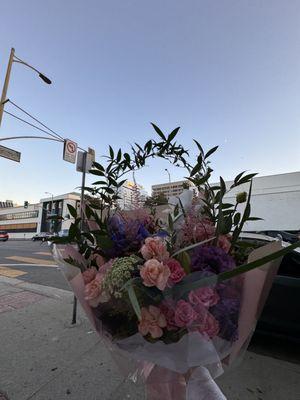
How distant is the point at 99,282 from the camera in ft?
3.47

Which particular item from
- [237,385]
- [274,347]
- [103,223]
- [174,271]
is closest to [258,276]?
[174,271]

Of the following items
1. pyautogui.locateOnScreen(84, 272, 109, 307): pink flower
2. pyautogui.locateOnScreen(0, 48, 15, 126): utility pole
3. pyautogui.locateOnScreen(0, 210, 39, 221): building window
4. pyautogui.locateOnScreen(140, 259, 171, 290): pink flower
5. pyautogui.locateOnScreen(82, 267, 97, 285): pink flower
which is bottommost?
pyautogui.locateOnScreen(84, 272, 109, 307): pink flower

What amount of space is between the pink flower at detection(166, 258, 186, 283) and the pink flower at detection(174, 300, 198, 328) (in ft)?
0.31

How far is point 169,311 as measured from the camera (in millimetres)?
1008

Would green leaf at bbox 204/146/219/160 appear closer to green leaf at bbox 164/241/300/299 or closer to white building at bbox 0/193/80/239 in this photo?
green leaf at bbox 164/241/300/299

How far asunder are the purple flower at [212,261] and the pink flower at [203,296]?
0.08 m

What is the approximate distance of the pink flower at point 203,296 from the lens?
0.96 m

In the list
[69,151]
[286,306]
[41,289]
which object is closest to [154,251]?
[286,306]

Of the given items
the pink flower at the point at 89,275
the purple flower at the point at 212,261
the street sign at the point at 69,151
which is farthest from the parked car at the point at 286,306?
the street sign at the point at 69,151

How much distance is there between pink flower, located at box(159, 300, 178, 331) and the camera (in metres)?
1.00

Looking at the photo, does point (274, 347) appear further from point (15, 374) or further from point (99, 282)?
point (99, 282)

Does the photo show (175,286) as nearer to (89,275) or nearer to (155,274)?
(155,274)

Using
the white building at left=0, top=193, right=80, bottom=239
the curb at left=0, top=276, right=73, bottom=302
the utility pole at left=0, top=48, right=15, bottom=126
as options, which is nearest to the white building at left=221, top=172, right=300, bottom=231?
the curb at left=0, top=276, right=73, bottom=302

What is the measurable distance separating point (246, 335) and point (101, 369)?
2.21m
